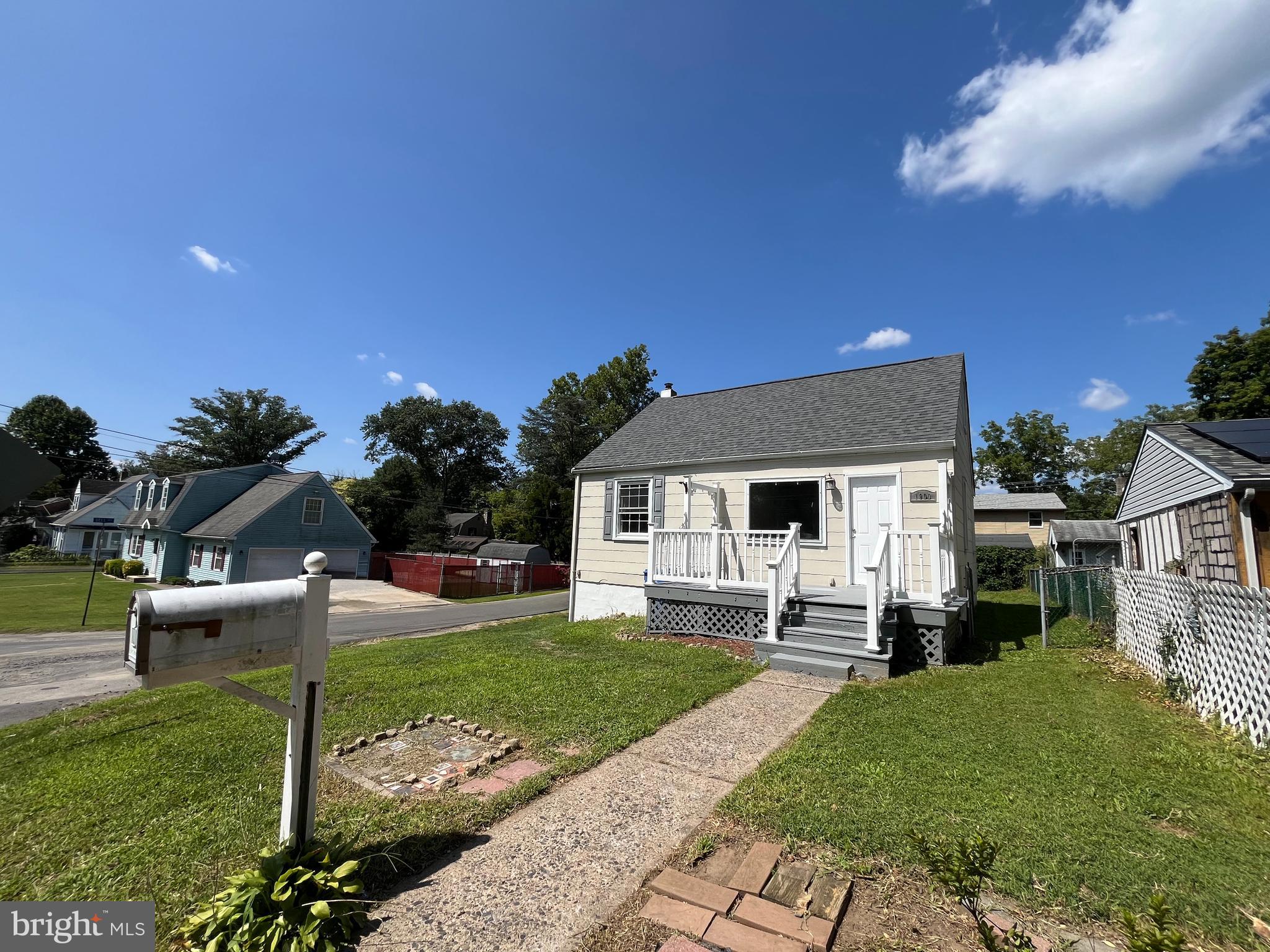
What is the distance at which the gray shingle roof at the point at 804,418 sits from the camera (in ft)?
31.1

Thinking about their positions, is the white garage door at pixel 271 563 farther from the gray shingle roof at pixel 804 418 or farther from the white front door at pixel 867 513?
the white front door at pixel 867 513

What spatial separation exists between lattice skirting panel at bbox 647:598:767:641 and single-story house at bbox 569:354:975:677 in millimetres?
24

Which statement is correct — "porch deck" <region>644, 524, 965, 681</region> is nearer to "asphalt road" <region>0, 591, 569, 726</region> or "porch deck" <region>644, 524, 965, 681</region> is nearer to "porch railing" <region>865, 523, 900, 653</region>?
"porch railing" <region>865, 523, 900, 653</region>

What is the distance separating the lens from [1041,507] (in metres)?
32.0

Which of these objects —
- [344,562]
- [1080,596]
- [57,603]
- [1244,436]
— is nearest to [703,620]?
[1080,596]

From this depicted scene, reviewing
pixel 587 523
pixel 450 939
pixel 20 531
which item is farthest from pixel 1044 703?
pixel 20 531

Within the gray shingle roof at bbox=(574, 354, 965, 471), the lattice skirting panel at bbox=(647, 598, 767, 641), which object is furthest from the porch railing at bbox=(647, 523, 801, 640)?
the gray shingle roof at bbox=(574, 354, 965, 471)

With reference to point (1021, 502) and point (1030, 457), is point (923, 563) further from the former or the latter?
point (1030, 457)

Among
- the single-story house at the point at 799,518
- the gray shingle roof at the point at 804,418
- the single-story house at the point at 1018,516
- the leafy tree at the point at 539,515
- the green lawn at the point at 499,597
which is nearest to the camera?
the single-story house at the point at 799,518

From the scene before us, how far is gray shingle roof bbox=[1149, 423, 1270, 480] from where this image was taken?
7441 millimetres

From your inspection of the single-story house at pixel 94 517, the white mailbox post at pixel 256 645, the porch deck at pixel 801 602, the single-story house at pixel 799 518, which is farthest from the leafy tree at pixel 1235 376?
the single-story house at pixel 94 517

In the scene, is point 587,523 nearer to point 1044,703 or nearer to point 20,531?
point 1044,703

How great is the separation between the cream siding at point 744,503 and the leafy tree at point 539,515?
76.8 ft

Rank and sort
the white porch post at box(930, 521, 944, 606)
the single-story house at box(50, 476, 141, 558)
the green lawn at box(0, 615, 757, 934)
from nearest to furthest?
1. the green lawn at box(0, 615, 757, 934)
2. the white porch post at box(930, 521, 944, 606)
3. the single-story house at box(50, 476, 141, 558)
